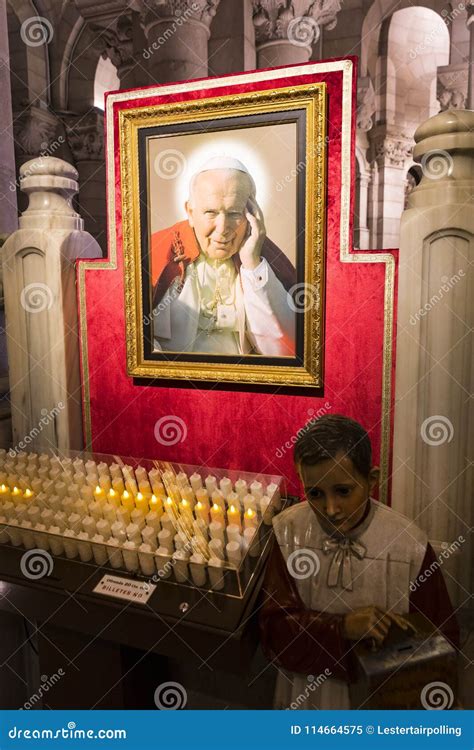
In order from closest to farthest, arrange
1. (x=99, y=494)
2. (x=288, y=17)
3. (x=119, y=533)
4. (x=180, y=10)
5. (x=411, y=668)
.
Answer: (x=411, y=668) < (x=119, y=533) < (x=99, y=494) < (x=180, y=10) < (x=288, y=17)

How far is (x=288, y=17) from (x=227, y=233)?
16.1 ft

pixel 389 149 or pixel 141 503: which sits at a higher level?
pixel 389 149

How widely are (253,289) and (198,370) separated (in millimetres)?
687

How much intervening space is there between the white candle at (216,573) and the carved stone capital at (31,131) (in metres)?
8.21

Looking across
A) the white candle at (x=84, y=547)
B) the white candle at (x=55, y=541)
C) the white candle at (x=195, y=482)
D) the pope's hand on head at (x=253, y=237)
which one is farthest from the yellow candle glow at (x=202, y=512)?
the pope's hand on head at (x=253, y=237)

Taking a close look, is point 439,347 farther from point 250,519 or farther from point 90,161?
point 90,161

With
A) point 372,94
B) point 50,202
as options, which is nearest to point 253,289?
point 50,202

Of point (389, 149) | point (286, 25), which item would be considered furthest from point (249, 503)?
point (389, 149)

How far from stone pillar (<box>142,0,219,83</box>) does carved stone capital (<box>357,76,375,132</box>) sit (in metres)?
5.55

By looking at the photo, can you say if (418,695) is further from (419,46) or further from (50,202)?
(419,46)

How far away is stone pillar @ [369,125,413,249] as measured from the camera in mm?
11500

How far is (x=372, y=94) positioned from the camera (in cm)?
1052

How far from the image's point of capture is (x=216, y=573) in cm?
238

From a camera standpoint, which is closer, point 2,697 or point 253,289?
point 2,697
